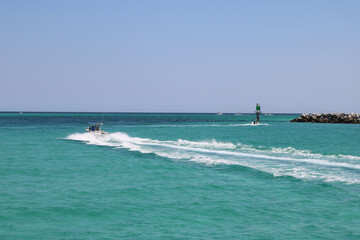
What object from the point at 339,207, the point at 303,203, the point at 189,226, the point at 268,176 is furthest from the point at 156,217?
the point at 268,176

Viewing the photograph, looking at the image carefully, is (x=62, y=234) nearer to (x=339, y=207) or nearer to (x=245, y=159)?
(x=339, y=207)

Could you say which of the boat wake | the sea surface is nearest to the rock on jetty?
the boat wake

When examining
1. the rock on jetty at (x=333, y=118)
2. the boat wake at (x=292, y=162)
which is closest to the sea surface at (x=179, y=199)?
the boat wake at (x=292, y=162)

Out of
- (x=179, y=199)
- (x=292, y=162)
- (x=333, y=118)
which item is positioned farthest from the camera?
(x=333, y=118)

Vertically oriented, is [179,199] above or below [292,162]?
below

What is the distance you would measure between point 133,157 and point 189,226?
2004 centimetres

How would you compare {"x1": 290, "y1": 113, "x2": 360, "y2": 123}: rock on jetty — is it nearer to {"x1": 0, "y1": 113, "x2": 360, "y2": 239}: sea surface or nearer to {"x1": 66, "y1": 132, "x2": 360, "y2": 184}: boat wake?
{"x1": 66, "y1": 132, "x2": 360, "y2": 184}: boat wake

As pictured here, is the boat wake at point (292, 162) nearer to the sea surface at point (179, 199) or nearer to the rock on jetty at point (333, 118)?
the sea surface at point (179, 199)

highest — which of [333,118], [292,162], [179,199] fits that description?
[333,118]

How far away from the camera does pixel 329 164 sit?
2766 cm

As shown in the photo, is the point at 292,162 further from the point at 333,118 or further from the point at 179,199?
the point at 333,118

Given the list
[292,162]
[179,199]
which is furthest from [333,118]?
[179,199]

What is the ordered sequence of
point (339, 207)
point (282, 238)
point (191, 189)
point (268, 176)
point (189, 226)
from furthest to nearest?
1. point (268, 176)
2. point (191, 189)
3. point (339, 207)
4. point (189, 226)
5. point (282, 238)

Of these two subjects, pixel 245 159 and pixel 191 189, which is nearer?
pixel 191 189
